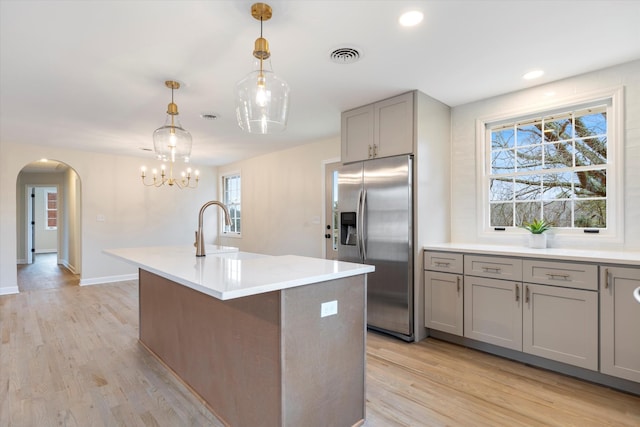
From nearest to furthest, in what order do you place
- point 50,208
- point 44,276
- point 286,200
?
point 286,200 → point 44,276 → point 50,208

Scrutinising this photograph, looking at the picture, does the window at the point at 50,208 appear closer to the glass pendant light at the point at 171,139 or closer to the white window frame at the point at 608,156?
the glass pendant light at the point at 171,139

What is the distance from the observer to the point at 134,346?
311 centimetres

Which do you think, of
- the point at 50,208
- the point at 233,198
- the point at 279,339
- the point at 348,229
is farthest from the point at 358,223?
the point at 50,208

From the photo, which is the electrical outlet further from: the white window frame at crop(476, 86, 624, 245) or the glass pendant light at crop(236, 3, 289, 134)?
the white window frame at crop(476, 86, 624, 245)

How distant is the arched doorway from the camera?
6495 millimetres

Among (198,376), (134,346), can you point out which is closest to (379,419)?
(198,376)

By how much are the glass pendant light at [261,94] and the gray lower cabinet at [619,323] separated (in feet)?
8.12

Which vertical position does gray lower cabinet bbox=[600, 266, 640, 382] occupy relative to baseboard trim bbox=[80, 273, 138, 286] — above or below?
above

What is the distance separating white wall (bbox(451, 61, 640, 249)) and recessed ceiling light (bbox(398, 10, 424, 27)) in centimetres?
172

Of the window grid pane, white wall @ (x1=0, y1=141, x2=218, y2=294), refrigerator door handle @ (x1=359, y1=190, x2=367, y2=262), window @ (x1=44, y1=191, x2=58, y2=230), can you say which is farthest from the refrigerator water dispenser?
window @ (x1=44, y1=191, x2=58, y2=230)

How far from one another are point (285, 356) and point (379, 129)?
8.49 feet

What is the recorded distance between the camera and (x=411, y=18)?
79.9 inches

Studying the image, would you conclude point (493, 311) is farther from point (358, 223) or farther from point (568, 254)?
point (358, 223)

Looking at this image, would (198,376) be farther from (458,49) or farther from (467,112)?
(467,112)
